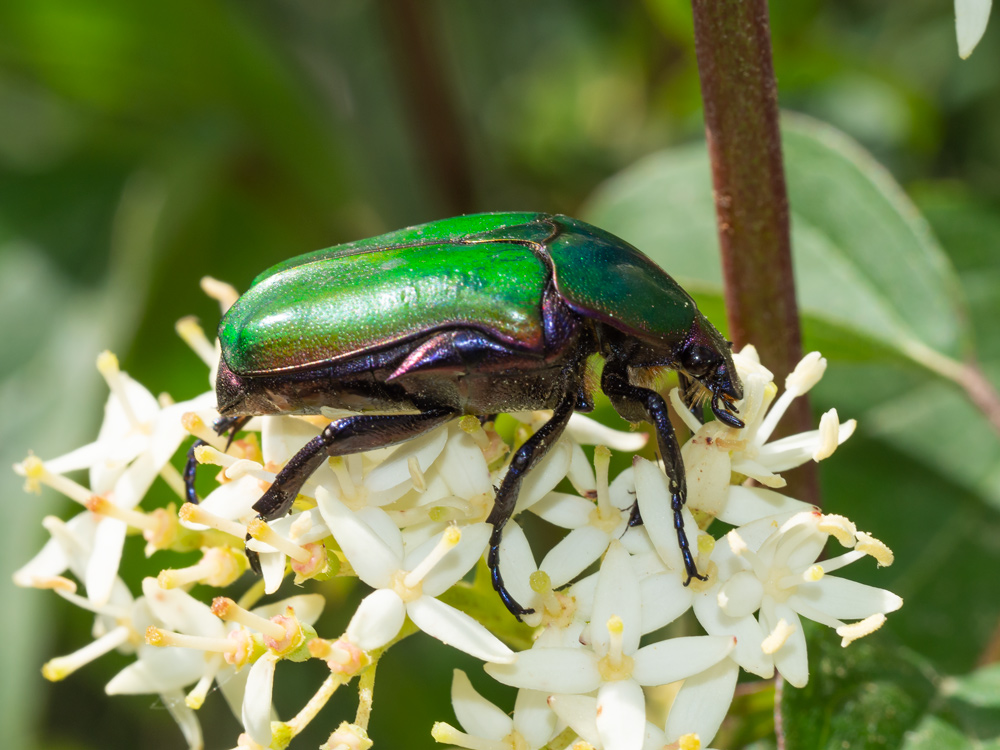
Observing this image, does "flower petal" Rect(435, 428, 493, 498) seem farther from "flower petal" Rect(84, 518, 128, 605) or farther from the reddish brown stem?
the reddish brown stem

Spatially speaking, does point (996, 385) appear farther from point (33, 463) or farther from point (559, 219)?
point (33, 463)

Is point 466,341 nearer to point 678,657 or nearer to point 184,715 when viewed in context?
point 678,657

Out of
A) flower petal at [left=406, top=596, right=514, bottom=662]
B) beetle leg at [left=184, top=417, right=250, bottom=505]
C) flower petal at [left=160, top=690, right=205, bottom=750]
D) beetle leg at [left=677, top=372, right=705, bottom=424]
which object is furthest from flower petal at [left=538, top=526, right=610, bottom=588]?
flower petal at [left=160, top=690, right=205, bottom=750]

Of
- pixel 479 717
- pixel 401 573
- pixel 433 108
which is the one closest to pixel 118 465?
pixel 401 573

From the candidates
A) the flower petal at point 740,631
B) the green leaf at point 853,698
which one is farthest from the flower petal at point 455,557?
the green leaf at point 853,698

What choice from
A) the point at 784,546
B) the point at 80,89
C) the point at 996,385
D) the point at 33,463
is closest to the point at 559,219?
the point at 784,546

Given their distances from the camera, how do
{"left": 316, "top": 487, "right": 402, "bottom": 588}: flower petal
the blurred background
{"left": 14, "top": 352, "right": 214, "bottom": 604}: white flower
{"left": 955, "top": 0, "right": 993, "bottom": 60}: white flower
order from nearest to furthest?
1. {"left": 955, "top": 0, "right": 993, "bottom": 60}: white flower
2. {"left": 316, "top": 487, "right": 402, "bottom": 588}: flower petal
3. {"left": 14, "top": 352, "right": 214, "bottom": 604}: white flower
4. the blurred background
